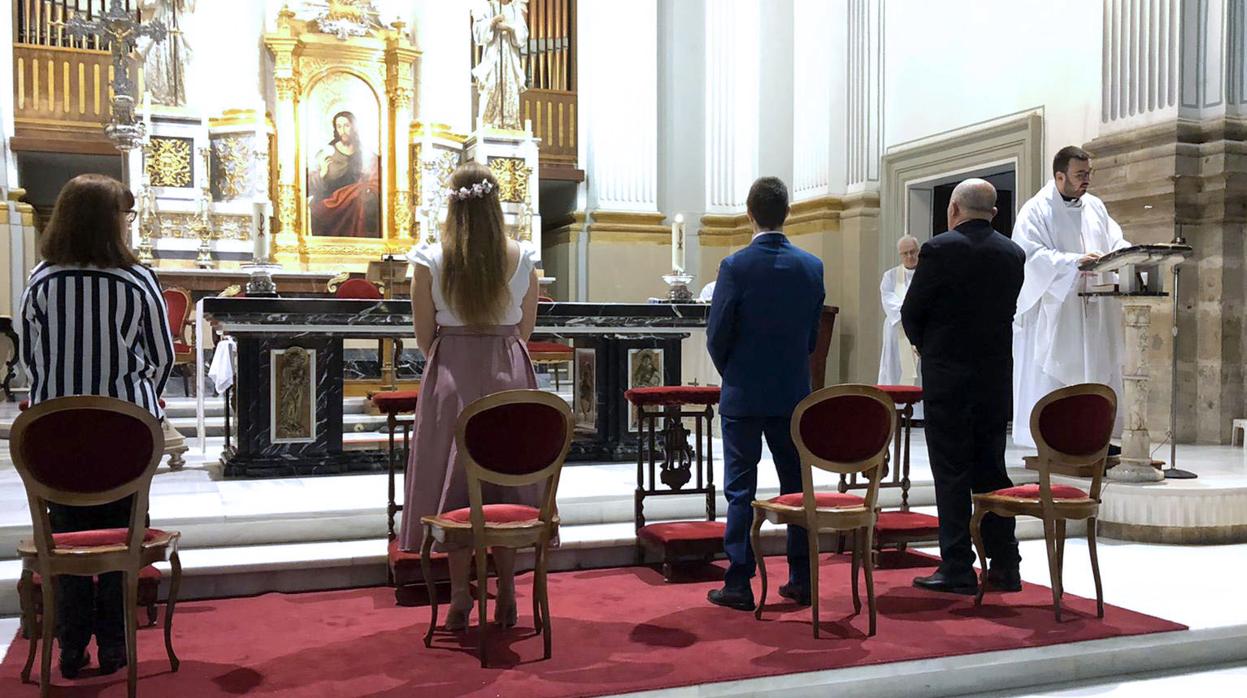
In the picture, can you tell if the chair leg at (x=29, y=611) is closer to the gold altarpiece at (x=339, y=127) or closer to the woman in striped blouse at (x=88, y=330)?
the woman in striped blouse at (x=88, y=330)

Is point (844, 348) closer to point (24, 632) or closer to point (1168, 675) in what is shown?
point (1168, 675)

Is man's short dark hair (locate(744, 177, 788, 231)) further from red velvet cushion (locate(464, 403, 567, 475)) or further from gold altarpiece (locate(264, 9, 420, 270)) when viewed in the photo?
gold altarpiece (locate(264, 9, 420, 270))

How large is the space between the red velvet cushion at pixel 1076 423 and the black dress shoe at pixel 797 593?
1.07 m

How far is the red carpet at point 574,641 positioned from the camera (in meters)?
3.58

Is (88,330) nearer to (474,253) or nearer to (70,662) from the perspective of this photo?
(70,662)

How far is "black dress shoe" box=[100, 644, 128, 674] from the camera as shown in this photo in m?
3.69

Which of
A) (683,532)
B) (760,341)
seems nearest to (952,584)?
(683,532)

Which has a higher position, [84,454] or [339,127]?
[339,127]

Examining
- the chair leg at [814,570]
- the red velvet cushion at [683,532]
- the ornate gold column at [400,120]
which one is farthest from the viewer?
the ornate gold column at [400,120]

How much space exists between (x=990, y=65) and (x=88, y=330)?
A: 8310 mm

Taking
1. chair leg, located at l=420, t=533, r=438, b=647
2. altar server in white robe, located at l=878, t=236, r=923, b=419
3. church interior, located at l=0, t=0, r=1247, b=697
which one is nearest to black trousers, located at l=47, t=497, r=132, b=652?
church interior, located at l=0, t=0, r=1247, b=697

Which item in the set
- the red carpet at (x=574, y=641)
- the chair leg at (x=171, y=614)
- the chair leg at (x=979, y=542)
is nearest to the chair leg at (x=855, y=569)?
the red carpet at (x=574, y=641)

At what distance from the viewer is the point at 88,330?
364cm

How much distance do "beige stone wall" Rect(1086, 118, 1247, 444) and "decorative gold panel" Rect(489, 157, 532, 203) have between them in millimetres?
6257
